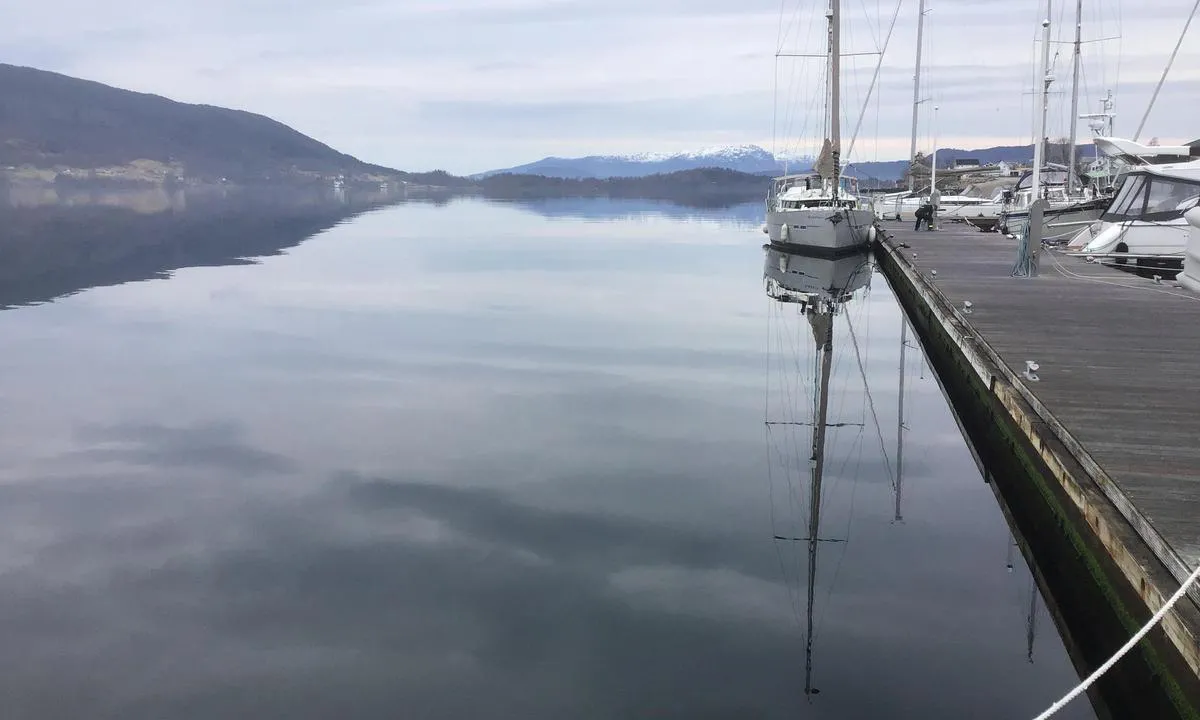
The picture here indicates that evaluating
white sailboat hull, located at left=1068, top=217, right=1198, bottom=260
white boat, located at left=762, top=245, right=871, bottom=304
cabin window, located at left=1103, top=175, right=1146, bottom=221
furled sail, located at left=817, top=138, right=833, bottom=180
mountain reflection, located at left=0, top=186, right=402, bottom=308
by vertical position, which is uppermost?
furled sail, located at left=817, top=138, right=833, bottom=180

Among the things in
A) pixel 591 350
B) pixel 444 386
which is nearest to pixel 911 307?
pixel 591 350

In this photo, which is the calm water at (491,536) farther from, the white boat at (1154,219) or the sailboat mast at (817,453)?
the white boat at (1154,219)

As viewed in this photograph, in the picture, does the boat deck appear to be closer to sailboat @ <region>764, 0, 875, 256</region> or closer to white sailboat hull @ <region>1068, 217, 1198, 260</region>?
white sailboat hull @ <region>1068, 217, 1198, 260</region>

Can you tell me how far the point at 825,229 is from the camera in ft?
116

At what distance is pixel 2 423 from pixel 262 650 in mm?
9264

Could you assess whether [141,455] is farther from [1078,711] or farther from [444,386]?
[1078,711]

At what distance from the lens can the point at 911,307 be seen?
25.1 metres

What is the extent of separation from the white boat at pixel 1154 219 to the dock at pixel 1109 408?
4801mm

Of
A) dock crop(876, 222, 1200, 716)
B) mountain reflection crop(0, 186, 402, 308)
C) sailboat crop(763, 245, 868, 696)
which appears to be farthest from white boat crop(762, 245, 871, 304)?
mountain reflection crop(0, 186, 402, 308)

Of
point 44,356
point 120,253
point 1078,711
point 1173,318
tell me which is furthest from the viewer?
point 120,253

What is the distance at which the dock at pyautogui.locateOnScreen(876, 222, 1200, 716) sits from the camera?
6.14 metres

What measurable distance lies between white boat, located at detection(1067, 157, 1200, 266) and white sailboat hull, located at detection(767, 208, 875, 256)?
10483mm

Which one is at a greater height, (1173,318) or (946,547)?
(1173,318)

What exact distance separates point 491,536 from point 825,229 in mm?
28222
